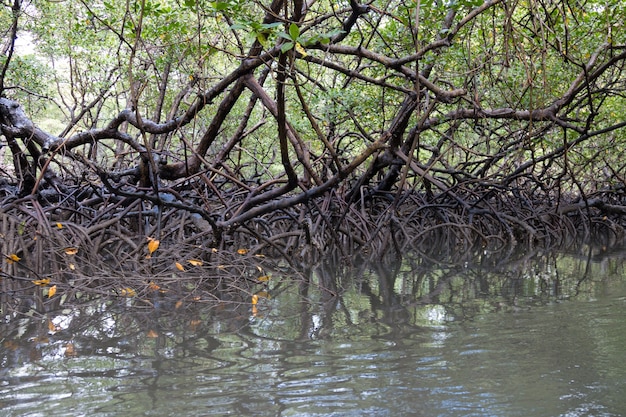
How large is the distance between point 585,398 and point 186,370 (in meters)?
1.13

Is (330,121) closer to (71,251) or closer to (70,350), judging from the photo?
(71,251)

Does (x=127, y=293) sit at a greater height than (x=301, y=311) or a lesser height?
greater

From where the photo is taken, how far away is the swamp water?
1707 mm

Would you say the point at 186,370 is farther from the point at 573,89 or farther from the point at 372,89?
the point at 372,89

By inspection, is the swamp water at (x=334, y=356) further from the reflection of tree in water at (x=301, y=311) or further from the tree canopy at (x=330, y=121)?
the tree canopy at (x=330, y=121)

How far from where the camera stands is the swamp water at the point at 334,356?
1.71m

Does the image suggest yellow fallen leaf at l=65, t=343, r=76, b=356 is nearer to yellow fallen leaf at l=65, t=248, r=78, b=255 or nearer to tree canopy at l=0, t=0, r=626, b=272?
tree canopy at l=0, t=0, r=626, b=272

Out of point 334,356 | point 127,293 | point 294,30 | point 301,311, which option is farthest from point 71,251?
point 334,356

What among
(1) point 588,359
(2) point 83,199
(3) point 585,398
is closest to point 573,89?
(1) point 588,359

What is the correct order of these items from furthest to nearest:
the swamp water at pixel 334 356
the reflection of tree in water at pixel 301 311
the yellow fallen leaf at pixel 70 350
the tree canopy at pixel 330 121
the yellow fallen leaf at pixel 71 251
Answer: the yellow fallen leaf at pixel 71 251
the tree canopy at pixel 330 121
the reflection of tree in water at pixel 301 311
the yellow fallen leaf at pixel 70 350
the swamp water at pixel 334 356

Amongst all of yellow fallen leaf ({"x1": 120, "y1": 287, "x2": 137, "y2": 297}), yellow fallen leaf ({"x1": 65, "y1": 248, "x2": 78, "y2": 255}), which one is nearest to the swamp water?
yellow fallen leaf ({"x1": 120, "y1": 287, "x2": 137, "y2": 297})

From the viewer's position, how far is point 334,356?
7.13 feet

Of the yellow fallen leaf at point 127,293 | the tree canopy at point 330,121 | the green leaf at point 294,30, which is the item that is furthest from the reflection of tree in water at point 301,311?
the green leaf at point 294,30

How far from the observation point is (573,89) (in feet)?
12.8
